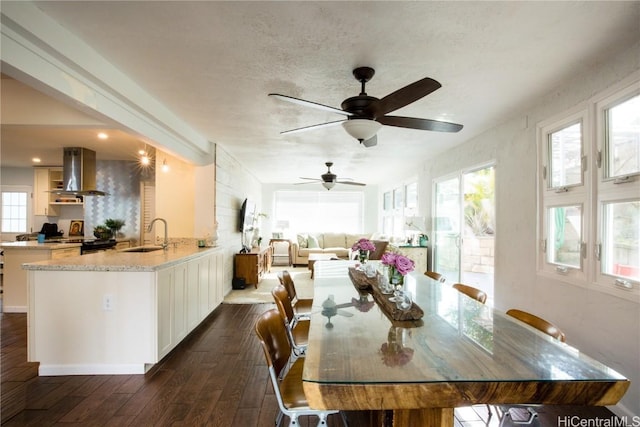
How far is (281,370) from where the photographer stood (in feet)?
5.40

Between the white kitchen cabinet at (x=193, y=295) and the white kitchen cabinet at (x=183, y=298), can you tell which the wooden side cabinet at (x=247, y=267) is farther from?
the white kitchen cabinet at (x=193, y=295)

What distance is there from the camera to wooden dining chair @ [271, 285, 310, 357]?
6.43 feet

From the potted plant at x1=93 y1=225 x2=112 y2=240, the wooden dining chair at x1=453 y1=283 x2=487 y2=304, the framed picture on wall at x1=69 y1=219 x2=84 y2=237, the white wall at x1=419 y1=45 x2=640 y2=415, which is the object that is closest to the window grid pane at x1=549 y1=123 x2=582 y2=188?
the white wall at x1=419 y1=45 x2=640 y2=415

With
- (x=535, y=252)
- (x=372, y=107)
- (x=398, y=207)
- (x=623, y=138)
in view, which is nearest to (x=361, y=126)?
(x=372, y=107)

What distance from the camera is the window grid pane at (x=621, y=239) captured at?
1.94 m

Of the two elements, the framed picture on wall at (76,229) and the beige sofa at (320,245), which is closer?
the framed picture on wall at (76,229)

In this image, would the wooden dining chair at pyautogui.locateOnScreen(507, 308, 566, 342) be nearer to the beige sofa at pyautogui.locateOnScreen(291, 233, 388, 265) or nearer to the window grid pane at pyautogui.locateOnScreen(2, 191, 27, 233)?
the beige sofa at pyautogui.locateOnScreen(291, 233, 388, 265)

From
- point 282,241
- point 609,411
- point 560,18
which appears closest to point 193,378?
point 609,411

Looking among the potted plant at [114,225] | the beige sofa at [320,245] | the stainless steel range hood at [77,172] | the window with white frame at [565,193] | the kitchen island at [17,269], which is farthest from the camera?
the beige sofa at [320,245]

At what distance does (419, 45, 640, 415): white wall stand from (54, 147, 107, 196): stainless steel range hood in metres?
5.77

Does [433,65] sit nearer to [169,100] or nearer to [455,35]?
[455,35]

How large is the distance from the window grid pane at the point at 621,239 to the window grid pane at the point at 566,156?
0.38 meters

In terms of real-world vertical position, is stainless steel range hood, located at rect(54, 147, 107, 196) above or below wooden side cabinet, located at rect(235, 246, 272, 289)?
above

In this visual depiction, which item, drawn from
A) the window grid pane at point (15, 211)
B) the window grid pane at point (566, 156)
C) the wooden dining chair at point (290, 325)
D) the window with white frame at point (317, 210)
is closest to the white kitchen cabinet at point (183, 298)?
the wooden dining chair at point (290, 325)
